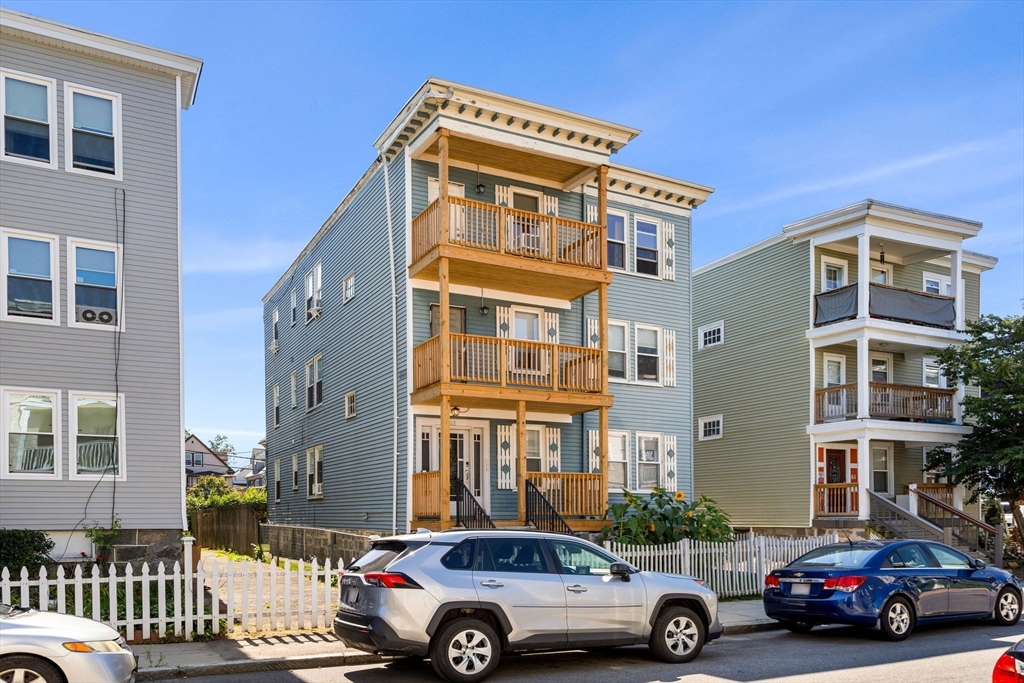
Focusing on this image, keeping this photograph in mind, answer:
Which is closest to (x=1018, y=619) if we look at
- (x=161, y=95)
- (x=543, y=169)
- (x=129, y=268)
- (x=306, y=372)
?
(x=543, y=169)

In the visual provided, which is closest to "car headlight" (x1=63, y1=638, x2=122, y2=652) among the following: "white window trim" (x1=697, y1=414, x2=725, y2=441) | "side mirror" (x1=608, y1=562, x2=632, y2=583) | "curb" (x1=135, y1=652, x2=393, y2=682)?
"curb" (x1=135, y1=652, x2=393, y2=682)

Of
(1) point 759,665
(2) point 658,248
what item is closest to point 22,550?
(1) point 759,665

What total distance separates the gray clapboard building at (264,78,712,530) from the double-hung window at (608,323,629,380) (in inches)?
2.4

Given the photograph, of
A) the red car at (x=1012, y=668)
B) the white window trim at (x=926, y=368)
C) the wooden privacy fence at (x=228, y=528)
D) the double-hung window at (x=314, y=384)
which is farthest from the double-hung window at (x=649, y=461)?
the red car at (x=1012, y=668)

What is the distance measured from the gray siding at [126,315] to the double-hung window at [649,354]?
11.9 meters

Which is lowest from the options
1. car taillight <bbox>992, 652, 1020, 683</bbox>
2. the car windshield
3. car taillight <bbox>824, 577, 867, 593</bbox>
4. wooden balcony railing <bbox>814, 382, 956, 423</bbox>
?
car taillight <bbox>824, 577, 867, 593</bbox>

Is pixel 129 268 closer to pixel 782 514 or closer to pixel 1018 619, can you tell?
pixel 1018 619

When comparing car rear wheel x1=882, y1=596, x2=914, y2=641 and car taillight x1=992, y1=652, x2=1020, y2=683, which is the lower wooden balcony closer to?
car rear wheel x1=882, y1=596, x2=914, y2=641

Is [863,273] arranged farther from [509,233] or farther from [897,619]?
[897,619]

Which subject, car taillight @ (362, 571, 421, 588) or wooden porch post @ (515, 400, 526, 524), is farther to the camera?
wooden porch post @ (515, 400, 526, 524)

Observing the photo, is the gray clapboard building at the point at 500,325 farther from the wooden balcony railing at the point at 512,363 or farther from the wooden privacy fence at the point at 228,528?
→ the wooden privacy fence at the point at 228,528

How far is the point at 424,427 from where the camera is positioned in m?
20.4

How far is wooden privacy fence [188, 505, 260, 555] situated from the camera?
103ft

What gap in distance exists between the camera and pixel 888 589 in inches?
500
